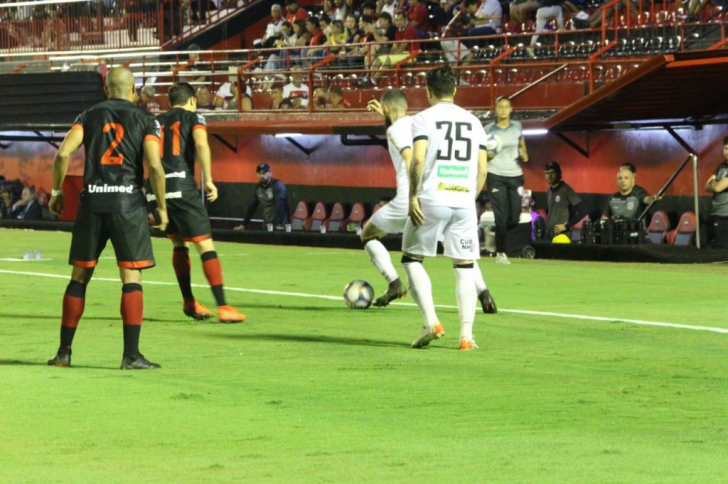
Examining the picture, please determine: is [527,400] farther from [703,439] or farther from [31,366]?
[31,366]

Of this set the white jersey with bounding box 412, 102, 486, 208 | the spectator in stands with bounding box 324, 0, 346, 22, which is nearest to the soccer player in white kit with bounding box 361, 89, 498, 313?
the white jersey with bounding box 412, 102, 486, 208

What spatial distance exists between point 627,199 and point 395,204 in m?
8.64

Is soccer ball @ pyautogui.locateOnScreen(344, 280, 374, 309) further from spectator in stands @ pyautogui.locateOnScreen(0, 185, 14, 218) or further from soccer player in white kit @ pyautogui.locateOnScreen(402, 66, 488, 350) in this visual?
spectator in stands @ pyautogui.locateOnScreen(0, 185, 14, 218)

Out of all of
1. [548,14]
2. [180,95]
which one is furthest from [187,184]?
[548,14]

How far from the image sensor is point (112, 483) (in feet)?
19.2

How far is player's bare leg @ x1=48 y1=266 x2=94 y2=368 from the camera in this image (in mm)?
9102

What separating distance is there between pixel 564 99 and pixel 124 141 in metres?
14.4

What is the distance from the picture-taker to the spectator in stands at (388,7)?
94.0 ft

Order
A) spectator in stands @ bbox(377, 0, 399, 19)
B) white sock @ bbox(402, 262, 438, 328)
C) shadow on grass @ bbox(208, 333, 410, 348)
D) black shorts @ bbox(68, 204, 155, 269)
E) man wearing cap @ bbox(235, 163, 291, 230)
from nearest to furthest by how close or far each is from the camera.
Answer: black shorts @ bbox(68, 204, 155, 269) → white sock @ bbox(402, 262, 438, 328) → shadow on grass @ bbox(208, 333, 410, 348) → man wearing cap @ bbox(235, 163, 291, 230) → spectator in stands @ bbox(377, 0, 399, 19)

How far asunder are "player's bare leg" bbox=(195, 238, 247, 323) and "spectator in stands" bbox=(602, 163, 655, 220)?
30.7ft

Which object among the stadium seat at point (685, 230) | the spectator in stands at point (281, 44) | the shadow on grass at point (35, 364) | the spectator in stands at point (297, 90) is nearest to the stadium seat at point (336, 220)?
the spectator in stands at point (297, 90)

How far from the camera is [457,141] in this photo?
388 inches

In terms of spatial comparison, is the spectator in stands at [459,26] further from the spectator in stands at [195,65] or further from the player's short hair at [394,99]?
the player's short hair at [394,99]

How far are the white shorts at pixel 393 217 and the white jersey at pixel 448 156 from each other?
2.23 meters
